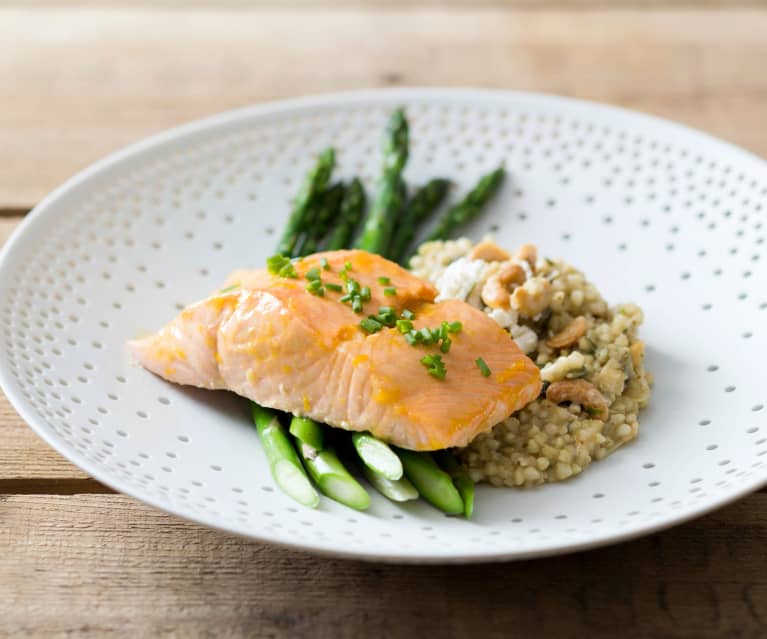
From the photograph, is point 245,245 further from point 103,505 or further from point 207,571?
point 207,571

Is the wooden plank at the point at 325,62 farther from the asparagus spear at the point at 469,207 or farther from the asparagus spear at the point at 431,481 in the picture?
the asparagus spear at the point at 431,481

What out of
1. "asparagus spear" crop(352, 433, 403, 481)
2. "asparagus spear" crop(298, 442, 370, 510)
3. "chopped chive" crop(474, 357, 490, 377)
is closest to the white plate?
"asparagus spear" crop(298, 442, 370, 510)

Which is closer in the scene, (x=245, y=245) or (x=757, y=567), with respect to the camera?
(x=757, y=567)

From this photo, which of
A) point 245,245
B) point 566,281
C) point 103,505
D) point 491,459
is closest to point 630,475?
point 491,459

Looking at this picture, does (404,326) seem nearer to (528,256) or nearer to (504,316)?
(504,316)

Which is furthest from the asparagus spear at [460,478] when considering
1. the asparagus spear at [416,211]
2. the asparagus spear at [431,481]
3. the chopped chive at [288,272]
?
the asparagus spear at [416,211]

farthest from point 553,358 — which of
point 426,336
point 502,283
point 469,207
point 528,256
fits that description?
point 469,207
